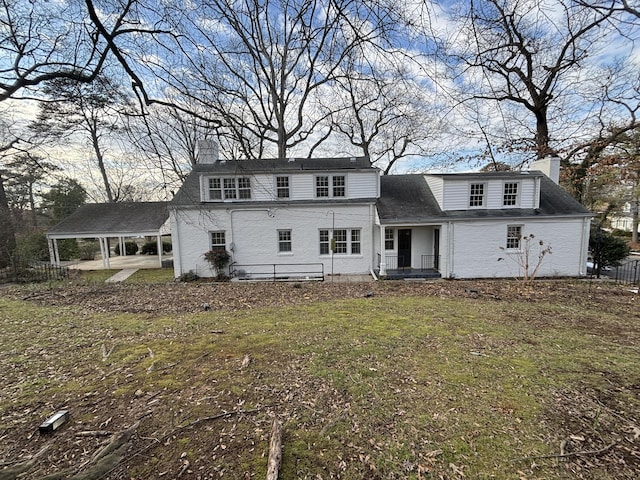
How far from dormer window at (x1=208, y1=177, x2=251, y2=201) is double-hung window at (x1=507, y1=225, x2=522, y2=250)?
13495mm

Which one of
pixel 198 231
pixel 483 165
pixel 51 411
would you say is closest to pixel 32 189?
pixel 198 231

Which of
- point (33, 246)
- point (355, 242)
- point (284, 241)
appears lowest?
point (33, 246)

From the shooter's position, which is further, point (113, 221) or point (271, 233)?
point (113, 221)

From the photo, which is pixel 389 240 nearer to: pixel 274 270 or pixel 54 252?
pixel 274 270

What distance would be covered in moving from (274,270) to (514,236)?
1229cm

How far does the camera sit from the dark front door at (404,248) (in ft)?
51.1

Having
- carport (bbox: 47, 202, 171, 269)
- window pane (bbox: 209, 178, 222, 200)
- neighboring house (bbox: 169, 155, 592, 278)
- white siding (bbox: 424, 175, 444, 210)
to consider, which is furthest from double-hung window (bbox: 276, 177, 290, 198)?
white siding (bbox: 424, 175, 444, 210)

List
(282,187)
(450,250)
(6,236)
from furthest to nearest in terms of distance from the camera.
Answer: (282,187), (450,250), (6,236)

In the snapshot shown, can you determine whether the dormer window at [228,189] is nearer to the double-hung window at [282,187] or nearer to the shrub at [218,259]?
the double-hung window at [282,187]

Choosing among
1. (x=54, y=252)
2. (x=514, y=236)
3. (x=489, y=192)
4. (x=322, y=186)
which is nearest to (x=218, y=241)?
(x=322, y=186)

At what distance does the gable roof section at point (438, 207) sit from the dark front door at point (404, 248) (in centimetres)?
134


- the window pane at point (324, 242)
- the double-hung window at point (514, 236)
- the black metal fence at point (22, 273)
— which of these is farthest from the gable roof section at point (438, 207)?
the black metal fence at point (22, 273)

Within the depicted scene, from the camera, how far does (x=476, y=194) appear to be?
49.1 feet

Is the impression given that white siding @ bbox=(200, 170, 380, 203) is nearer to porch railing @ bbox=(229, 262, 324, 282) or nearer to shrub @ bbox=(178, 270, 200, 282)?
porch railing @ bbox=(229, 262, 324, 282)
